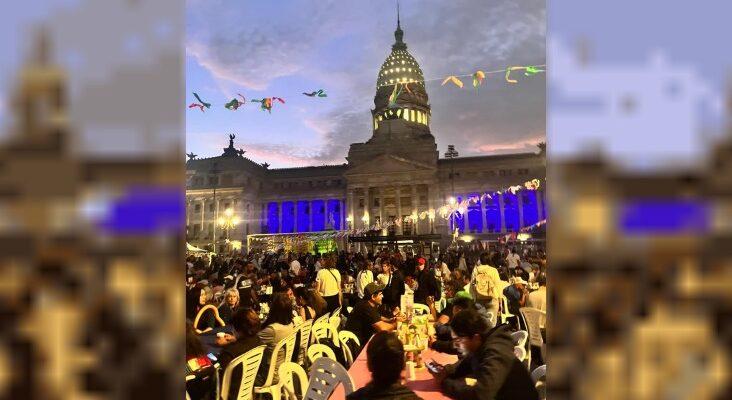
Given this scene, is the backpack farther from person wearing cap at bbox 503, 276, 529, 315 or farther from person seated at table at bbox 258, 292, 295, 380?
person seated at table at bbox 258, 292, 295, 380

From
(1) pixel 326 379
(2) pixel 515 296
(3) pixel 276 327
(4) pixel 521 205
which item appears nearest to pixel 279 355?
(3) pixel 276 327

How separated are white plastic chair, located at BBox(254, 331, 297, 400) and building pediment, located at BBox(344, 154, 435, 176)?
48767mm

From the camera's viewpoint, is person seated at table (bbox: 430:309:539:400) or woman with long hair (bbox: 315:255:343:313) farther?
woman with long hair (bbox: 315:255:343:313)

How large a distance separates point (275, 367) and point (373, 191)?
50335mm

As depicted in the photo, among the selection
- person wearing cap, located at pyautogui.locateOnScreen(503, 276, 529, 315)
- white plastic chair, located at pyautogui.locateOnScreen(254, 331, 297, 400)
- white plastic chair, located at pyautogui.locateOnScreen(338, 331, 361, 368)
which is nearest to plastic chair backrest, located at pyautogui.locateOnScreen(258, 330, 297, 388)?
white plastic chair, located at pyautogui.locateOnScreen(254, 331, 297, 400)

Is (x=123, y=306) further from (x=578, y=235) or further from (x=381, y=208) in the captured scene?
(x=381, y=208)

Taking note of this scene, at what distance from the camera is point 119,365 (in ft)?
2.78

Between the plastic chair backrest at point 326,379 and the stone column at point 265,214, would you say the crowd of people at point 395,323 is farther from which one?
the stone column at point 265,214

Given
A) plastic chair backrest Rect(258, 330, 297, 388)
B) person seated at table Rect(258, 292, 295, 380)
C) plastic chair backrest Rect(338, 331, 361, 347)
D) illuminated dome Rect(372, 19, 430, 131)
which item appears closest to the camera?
plastic chair backrest Rect(258, 330, 297, 388)

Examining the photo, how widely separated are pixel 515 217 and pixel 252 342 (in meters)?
50.7

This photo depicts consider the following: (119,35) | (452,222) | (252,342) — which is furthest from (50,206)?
(452,222)

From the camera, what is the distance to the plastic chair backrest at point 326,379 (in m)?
3.26

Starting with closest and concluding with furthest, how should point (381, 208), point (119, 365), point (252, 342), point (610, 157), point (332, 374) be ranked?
point (119, 365), point (610, 157), point (332, 374), point (252, 342), point (381, 208)

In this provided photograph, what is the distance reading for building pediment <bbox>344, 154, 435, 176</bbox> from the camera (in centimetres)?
Result: 5256
